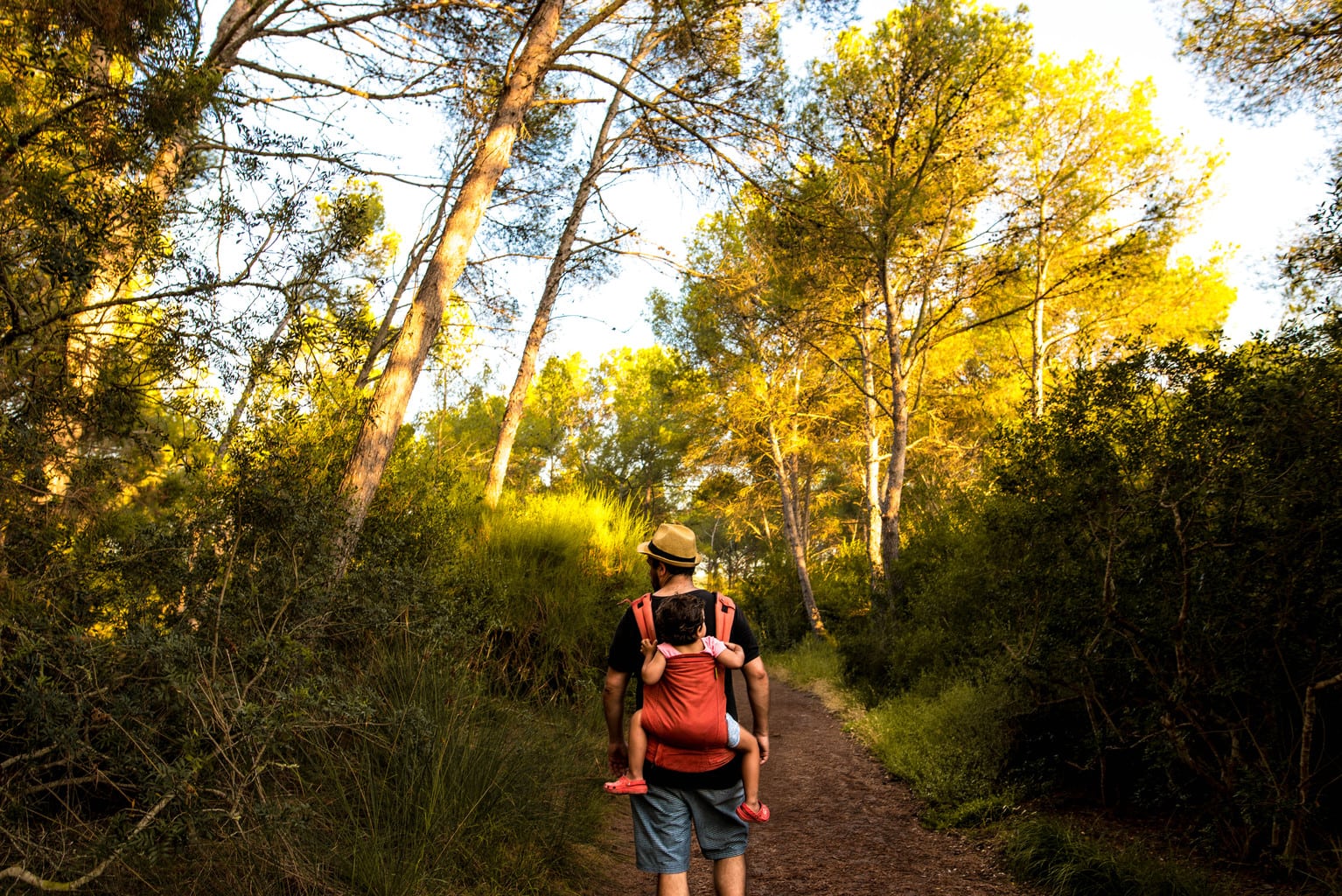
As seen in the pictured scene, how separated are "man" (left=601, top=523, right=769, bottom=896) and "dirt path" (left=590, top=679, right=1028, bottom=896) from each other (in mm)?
1874

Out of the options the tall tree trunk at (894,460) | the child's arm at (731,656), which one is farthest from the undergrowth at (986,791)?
the child's arm at (731,656)

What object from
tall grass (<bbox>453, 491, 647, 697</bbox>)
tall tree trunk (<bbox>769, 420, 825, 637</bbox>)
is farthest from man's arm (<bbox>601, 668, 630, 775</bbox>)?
tall tree trunk (<bbox>769, 420, 825, 637</bbox>)

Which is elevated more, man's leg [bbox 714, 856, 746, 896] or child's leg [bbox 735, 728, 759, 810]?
child's leg [bbox 735, 728, 759, 810]

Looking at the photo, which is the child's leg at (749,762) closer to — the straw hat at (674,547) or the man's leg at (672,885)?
the man's leg at (672,885)

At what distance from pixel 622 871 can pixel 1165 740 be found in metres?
3.30

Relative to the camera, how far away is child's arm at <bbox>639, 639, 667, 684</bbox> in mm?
2822

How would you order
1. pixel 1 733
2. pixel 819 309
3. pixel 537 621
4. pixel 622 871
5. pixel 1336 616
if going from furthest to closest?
1. pixel 819 309
2. pixel 537 621
3. pixel 622 871
4. pixel 1336 616
5. pixel 1 733

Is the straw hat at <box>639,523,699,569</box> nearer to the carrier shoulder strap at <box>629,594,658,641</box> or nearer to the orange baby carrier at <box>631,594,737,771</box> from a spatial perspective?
the carrier shoulder strap at <box>629,594,658,641</box>

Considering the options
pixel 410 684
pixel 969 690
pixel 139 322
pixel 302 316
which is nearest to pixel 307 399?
pixel 302 316

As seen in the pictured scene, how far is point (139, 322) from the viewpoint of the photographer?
14.7 ft

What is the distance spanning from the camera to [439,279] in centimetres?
651

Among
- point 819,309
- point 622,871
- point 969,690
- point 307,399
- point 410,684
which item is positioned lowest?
point 622,871

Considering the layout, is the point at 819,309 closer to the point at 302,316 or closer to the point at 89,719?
the point at 302,316

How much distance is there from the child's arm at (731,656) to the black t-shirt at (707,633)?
0.10 ft
